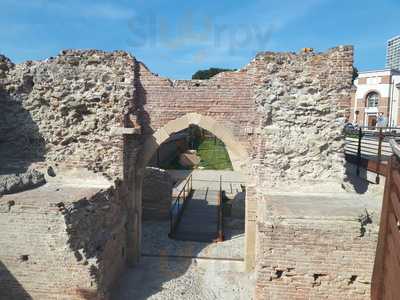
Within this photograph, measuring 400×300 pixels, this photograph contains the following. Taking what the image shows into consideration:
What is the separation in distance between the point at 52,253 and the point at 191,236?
4.67 meters

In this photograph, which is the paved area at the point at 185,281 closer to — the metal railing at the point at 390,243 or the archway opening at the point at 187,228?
the archway opening at the point at 187,228

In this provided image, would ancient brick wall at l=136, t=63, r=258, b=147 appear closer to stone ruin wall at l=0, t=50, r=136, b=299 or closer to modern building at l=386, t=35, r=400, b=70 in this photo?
stone ruin wall at l=0, t=50, r=136, b=299

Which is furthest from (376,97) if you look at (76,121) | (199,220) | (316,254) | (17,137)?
(17,137)

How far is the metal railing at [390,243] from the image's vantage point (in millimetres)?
3529

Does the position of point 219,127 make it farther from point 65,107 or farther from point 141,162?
point 65,107

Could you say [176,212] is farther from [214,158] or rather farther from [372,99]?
[372,99]

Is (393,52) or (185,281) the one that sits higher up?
(393,52)

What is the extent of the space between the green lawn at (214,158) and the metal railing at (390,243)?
1837 cm

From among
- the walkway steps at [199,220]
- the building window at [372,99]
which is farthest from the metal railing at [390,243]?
the building window at [372,99]

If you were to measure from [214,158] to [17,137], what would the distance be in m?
19.9

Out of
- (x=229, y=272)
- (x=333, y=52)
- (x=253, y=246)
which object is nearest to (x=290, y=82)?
(x=333, y=52)

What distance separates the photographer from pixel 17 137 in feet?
25.5

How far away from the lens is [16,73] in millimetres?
7598

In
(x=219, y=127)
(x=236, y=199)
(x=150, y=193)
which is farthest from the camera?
(x=236, y=199)
